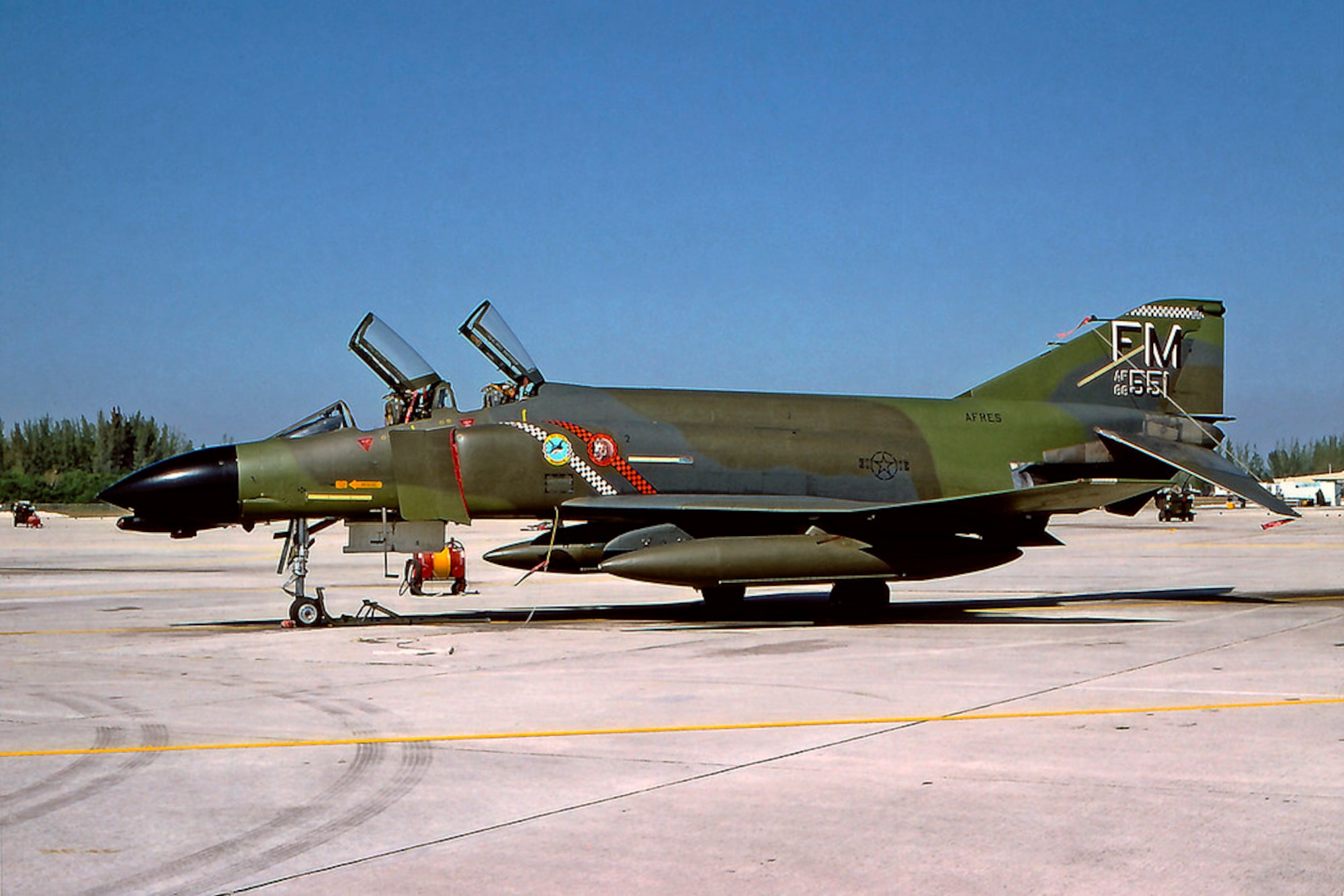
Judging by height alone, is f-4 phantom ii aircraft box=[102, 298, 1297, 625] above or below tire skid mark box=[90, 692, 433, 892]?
above

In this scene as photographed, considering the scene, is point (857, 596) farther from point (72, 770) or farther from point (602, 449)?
point (72, 770)

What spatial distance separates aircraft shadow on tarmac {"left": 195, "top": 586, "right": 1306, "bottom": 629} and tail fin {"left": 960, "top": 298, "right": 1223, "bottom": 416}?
2890 mm

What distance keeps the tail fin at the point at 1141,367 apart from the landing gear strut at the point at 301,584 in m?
9.38

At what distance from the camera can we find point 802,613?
16281mm

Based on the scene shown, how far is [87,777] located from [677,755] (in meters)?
3.06

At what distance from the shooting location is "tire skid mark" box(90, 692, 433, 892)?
4.73 meters

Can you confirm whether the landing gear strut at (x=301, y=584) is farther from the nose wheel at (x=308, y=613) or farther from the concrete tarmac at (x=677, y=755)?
the concrete tarmac at (x=677, y=755)

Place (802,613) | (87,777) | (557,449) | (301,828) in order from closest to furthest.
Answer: (301,828) < (87,777) < (557,449) < (802,613)

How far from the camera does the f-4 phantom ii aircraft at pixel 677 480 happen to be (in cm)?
1430

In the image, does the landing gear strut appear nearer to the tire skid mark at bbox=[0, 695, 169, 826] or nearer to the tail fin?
the tire skid mark at bbox=[0, 695, 169, 826]

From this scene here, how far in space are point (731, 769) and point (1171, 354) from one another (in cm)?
1412

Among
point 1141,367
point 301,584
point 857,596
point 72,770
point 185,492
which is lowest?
point 72,770

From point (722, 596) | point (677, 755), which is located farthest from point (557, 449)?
point (677, 755)

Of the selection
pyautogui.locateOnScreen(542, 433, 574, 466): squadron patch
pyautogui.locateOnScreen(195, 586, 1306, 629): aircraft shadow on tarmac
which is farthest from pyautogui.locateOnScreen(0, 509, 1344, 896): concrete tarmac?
pyautogui.locateOnScreen(542, 433, 574, 466): squadron patch
